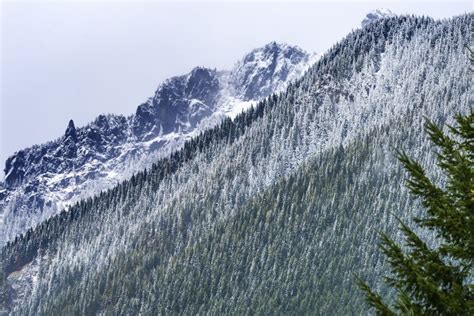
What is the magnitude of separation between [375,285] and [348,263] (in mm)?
10446

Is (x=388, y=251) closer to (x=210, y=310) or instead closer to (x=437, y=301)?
(x=437, y=301)

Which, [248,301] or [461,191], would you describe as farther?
[248,301]

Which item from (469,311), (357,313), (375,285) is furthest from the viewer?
(375,285)

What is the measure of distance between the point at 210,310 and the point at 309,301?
90.8 feet

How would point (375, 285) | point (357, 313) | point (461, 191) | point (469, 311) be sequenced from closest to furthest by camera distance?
1. point (469, 311)
2. point (461, 191)
3. point (357, 313)
4. point (375, 285)

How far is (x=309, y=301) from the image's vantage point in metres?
182

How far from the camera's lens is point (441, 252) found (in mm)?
12727

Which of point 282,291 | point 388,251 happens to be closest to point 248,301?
point 282,291

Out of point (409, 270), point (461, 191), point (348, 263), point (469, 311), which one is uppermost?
point (348, 263)

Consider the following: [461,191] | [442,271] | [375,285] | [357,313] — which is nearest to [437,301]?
[442,271]

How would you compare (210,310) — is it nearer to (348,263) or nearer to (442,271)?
(348,263)

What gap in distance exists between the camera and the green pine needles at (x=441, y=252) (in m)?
12.4

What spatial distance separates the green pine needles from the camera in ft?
40.7

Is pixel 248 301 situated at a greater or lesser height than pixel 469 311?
greater
